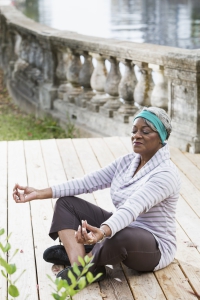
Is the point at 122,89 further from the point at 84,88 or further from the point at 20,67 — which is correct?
the point at 20,67

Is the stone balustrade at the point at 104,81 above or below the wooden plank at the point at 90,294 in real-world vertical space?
below

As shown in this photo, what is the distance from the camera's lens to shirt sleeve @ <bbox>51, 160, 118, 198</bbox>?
4.25 meters

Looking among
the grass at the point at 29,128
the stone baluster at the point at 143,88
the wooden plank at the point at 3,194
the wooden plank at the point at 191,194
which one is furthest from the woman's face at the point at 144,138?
the grass at the point at 29,128

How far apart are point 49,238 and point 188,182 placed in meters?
1.60

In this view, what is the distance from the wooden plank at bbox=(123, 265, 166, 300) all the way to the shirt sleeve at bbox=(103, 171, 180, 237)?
37cm

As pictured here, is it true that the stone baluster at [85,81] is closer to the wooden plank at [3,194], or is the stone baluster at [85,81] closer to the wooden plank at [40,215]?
the wooden plank at [40,215]

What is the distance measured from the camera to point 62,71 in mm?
8812

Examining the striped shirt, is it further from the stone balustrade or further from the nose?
the stone balustrade

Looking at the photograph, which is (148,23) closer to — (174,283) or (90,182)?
(90,182)

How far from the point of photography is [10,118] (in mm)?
10266

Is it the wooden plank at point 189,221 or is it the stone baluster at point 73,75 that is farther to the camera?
the stone baluster at point 73,75

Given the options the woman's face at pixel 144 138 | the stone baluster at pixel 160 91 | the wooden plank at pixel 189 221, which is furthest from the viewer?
the stone baluster at pixel 160 91

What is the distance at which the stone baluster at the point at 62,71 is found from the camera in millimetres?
8742

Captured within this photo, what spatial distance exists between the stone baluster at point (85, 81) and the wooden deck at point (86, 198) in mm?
1151
